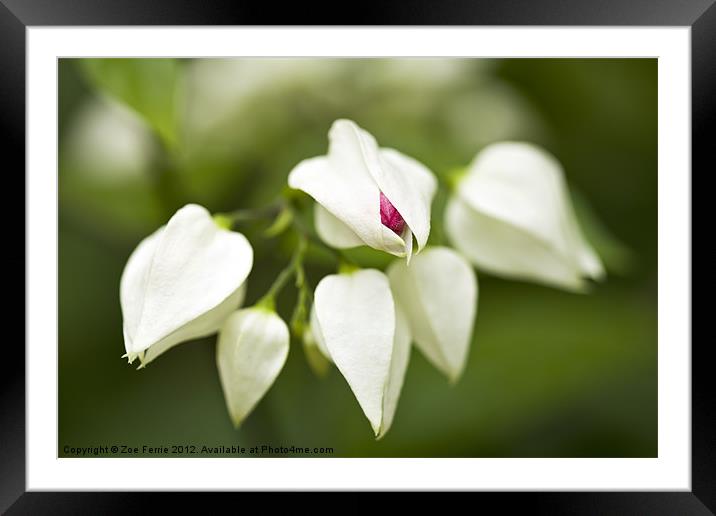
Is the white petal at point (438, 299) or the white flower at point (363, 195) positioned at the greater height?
the white flower at point (363, 195)

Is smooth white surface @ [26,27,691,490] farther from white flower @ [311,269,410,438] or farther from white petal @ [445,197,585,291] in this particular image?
white flower @ [311,269,410,438]

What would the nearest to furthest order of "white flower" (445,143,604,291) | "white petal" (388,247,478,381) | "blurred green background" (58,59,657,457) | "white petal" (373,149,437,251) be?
"white petal" (373,149,437,251), "white petal" (388,247,478,381), "white flower" (445,143,604,291), "blurred green background" (58,59,657,457)

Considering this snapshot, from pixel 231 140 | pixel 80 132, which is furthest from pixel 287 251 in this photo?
pixel 80 132

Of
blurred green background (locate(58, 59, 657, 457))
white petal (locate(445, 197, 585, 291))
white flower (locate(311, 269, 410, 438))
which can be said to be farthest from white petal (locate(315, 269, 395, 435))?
blurred green background (locate(58, 59, 657, 457))

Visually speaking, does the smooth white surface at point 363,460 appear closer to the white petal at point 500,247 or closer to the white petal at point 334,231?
the white petal at point 500,247

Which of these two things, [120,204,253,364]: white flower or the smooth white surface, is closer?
[120,204,253,364]: white flower

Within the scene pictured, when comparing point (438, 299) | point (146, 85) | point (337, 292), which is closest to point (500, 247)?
point (438, 299)

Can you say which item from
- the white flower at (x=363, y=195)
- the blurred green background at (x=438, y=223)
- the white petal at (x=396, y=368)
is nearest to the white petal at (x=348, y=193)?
the white flower at (x=363, y=195)
